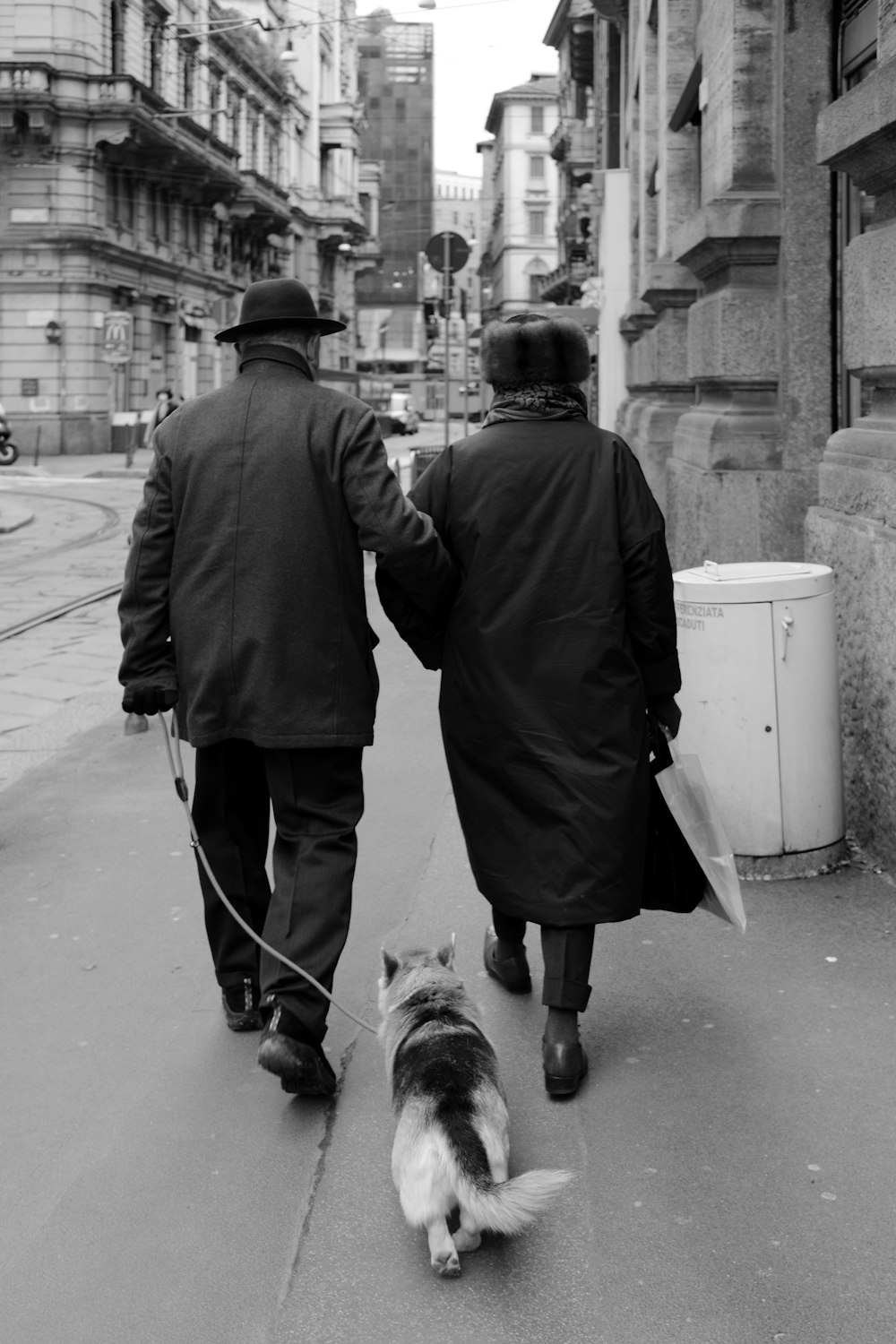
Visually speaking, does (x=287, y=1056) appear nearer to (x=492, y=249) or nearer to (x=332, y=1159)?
(x=332, y=1159)

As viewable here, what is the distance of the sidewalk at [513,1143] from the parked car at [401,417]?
5572 centimetres

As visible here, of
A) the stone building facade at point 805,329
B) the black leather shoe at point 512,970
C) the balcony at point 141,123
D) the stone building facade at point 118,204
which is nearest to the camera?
the black leather shoe at point 512,970

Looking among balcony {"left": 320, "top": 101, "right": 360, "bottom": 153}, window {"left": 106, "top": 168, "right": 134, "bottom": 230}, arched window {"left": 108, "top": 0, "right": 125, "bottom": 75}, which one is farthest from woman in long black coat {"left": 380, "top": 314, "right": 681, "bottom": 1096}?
balcony {"left": 320, "top": 101, "right": 360, "bottom": 153}

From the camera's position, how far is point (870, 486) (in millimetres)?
4949

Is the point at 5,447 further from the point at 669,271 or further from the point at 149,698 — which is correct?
the point at 149,698

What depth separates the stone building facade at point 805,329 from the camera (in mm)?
4871

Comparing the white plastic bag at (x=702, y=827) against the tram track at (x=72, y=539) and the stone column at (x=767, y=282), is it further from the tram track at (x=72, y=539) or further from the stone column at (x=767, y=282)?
the tram track at (x=72, y=539)

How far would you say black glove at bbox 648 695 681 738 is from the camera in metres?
3.67

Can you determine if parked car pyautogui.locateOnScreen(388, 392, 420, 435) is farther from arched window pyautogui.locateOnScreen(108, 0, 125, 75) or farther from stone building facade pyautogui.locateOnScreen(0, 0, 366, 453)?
arched window pyautogui.locateOnScreen(108, 0, 125, 75)

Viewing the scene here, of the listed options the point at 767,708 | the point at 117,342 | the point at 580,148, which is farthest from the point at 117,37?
the point at 767,708

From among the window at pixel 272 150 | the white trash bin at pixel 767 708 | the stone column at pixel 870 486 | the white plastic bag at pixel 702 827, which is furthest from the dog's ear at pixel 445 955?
the window at pixel 272 150

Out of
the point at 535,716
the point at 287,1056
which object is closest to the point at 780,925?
the point at 535,716

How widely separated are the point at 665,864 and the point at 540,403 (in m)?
1.12

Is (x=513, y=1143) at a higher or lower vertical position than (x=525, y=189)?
lower
